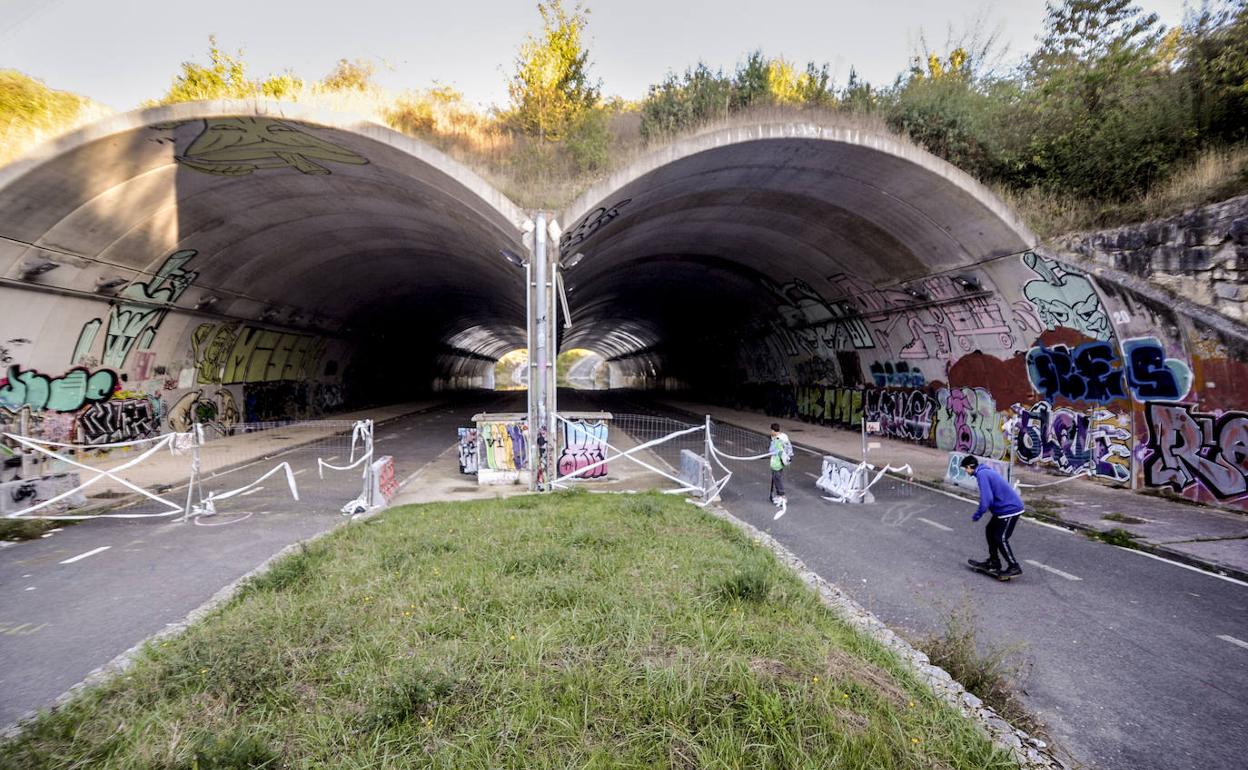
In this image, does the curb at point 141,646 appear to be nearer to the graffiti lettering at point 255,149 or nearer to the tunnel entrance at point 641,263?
the tunnel entrance at point 641,263

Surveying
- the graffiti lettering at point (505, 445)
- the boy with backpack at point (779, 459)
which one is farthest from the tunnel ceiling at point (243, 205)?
the boy with backpack at point (779, 459)

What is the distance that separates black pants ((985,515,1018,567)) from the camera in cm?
746

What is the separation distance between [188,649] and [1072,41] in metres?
23.0

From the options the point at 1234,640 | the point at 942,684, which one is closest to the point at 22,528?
the point at 942,684

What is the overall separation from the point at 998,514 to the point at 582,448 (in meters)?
8.39

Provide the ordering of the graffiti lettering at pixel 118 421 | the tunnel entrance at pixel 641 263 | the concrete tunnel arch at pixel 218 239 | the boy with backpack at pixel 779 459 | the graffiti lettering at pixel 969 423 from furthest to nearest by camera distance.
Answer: the graffiti lettering at pixel 969 423 < the graffiti lettering at pixel 118 421 < the concrete tunnel arch at pixel 218 239 < the tunnel entrance at pixel 641 263 < the boy with backpack at pixel 779 459

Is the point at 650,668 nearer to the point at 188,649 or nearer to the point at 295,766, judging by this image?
the point at 295,766

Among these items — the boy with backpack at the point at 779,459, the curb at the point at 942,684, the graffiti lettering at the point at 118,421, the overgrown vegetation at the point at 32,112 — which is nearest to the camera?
the curb at the point at 942,684

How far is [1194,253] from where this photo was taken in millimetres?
10969

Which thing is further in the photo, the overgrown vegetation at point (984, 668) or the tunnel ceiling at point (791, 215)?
the tunnel ceiling at point (791, 215)

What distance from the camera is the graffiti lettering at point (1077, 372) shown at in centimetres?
1273

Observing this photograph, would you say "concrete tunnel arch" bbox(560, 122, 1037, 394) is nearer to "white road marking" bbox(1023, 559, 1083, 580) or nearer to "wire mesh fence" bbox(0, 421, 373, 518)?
"wire mesh fence" bbox(0, 421, 373, 518)

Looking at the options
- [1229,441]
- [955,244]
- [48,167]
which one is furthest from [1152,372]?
[48,167]

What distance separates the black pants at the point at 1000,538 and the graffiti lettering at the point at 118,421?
67.9ft
